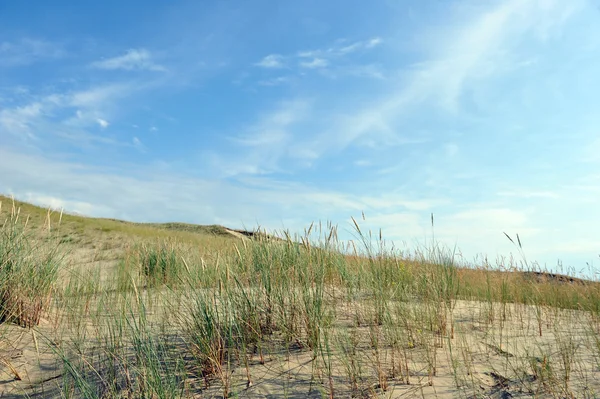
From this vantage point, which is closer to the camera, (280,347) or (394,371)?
(394,371)

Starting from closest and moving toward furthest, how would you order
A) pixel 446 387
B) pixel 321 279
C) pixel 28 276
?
pixel 446 387 → pixel 321 279 → pixel 28 276

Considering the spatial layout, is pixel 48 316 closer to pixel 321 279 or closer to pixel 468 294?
pixel 321 279

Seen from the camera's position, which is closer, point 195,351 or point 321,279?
point 195,351

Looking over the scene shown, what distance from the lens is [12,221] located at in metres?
4.98

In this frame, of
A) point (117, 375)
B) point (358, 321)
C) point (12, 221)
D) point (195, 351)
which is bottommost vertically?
point (117, 375)

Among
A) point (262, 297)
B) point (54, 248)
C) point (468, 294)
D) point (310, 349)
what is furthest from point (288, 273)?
point (468, 294)

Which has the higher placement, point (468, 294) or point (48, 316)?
point (468, 294)

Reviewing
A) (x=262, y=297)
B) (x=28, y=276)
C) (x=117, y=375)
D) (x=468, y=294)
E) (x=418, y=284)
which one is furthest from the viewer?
(x=468, y=294)

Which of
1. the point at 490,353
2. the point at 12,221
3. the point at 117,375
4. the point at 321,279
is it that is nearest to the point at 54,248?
the point at 12,221

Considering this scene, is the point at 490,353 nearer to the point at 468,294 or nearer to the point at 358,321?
the point at 358,321

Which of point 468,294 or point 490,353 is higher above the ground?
point 468,294

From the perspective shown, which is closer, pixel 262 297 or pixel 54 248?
pixel 262 297

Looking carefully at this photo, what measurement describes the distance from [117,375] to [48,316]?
222 cm

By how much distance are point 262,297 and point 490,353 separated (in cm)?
189
